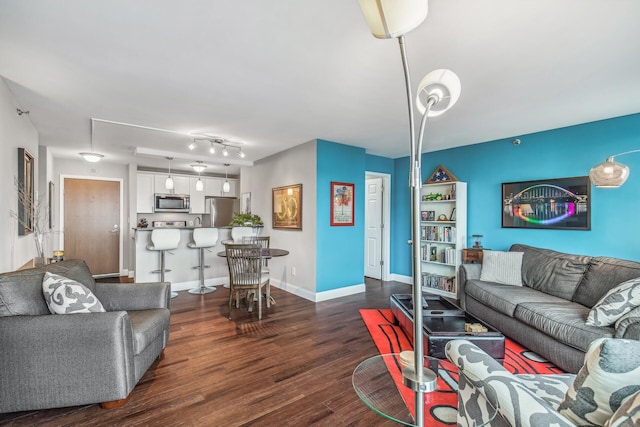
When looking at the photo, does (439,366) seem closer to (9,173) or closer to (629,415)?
(629,415)

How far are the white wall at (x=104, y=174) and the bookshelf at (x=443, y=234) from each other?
19.1 feet

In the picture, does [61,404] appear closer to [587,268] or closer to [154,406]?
→ [154,406]

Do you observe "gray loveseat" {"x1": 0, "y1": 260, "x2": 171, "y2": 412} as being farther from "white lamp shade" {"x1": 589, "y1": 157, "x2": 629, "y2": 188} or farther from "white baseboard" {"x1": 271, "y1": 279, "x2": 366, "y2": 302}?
"white lamp shade" {"x1": 589, "y1": 157, "x2": 629, "y2": 188}

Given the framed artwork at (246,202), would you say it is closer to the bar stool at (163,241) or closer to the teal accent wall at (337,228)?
the bar stool at (163,241)

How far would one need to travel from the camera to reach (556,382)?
60.5 inches

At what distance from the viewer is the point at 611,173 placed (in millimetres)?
2846

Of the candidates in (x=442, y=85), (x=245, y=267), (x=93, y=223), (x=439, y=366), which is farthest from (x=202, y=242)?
(x=442, y=85)

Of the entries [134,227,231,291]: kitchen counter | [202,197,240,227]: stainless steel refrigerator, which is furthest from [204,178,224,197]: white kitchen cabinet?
[134,227,231,291]: kitchen counter

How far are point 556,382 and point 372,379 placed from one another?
0.96 meters

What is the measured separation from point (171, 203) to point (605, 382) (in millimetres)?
7246

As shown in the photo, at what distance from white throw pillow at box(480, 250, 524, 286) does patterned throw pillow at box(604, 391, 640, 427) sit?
321 centimetres

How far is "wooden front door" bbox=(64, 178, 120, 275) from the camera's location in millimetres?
6039

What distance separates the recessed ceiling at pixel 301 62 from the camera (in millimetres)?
1709

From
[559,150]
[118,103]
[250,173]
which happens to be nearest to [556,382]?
[559,150]
